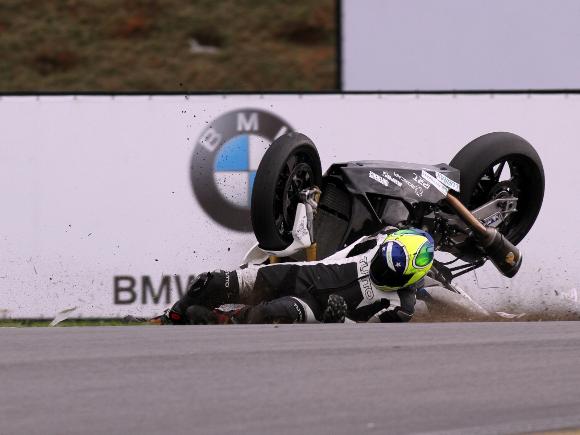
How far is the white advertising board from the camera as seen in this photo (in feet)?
33.1

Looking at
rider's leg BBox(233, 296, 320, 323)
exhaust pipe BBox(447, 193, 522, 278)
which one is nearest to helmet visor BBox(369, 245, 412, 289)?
rider's leg BBox(233, 296, 320, 323)

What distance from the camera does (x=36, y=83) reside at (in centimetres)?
1518

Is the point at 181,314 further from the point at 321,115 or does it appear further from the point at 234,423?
the point at 234,423

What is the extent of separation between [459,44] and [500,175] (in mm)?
1586

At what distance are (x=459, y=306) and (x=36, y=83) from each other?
26.9 ft

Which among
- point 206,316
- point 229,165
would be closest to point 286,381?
point 206,316

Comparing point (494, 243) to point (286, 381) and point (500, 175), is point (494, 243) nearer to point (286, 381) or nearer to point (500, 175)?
point (500, 175)

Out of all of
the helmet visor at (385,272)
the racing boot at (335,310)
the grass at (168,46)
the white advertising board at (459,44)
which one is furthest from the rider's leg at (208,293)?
the grass at (168,46)

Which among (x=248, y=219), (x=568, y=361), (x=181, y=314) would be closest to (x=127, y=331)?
(x=181, y=314)

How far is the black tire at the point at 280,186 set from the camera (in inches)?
316

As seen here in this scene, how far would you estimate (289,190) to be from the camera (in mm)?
8258

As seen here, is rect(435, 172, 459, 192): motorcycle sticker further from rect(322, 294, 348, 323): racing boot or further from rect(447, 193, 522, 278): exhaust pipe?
rect(322, 294, 348, 323): racing boot

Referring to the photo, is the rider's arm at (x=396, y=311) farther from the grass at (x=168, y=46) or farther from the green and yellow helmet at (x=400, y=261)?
the grass at (x=168, y=46)

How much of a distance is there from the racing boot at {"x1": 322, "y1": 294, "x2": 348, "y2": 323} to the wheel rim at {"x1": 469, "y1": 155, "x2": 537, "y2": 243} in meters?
1.74
